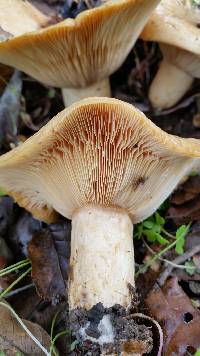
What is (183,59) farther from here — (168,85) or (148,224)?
(148,224)

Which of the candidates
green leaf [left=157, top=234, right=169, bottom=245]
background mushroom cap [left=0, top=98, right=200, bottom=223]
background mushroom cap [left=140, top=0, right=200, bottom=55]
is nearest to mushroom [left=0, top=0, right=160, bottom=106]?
background mushroom cap [left=140, top=0, right=200, bottom=55]

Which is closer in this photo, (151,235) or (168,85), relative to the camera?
(151,235)

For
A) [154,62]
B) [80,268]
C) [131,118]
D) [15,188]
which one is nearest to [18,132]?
[15,188]

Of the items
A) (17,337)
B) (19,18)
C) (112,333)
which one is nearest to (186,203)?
(112,333)

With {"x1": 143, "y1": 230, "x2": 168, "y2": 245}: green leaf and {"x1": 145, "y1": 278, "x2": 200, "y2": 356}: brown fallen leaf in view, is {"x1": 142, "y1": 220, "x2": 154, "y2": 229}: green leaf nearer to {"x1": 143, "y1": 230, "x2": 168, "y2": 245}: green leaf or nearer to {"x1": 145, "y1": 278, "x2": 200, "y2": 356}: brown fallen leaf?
{"x1": 143, "y1": 230, "x2": 168, "y2": 245}: green leaf

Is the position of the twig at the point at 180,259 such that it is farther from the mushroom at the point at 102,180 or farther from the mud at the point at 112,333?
the mud at the point at 112,333

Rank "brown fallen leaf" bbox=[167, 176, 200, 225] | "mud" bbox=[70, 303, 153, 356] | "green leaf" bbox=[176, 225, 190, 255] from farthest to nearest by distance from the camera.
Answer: "brown fallen leaf" bbox=[167, 176, 200, 225] < "green leaf" bbox=[176, 225, 190, 255] < "mud" bbox=[70, 303, 153, 356]
